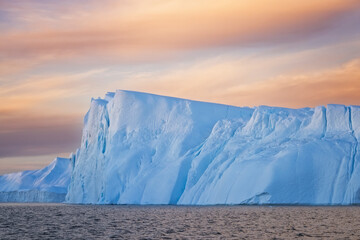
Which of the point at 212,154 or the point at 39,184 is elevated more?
the point at 212,154

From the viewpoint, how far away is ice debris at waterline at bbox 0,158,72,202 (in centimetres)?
8600

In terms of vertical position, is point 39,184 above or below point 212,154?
below

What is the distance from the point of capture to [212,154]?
45656mm

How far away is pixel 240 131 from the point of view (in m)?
46.7

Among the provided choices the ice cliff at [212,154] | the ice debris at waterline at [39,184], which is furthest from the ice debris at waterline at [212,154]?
the ice debris at waterline at [39,184]

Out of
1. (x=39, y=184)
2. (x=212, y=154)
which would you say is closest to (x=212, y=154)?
(x=212, y=154)

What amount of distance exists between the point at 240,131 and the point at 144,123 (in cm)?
974

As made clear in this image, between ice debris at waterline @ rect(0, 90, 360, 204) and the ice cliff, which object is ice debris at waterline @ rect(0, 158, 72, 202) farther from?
ice debris at waterline @ rect(0, 90, 360, 204)

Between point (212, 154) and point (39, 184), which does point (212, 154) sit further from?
point (39, 184)

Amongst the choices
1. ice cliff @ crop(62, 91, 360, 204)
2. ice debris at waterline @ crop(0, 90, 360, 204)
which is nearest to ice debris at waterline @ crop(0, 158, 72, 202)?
ice cliff @ crop(62, 91, 360, 204)

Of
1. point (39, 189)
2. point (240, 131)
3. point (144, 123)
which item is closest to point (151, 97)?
point (144, 123)

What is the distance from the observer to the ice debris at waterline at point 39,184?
86000 millimetres

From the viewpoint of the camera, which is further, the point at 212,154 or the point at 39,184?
the point at 39,184

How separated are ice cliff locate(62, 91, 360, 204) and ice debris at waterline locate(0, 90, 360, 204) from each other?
0.25 feet
